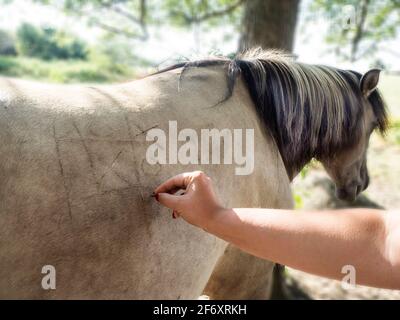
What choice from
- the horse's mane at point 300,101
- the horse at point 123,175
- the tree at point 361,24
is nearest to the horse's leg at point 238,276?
the horse at point 123,175

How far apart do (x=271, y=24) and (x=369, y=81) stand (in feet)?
4.54

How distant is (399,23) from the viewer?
10102 millimetres

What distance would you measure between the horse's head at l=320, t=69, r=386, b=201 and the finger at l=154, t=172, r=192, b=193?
1421 mm

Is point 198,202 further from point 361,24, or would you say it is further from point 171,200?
point 361,24

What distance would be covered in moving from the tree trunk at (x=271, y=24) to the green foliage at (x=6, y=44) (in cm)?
3482

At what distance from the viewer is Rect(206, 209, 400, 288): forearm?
1009 millimetres

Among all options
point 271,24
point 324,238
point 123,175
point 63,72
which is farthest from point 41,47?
point 324,238

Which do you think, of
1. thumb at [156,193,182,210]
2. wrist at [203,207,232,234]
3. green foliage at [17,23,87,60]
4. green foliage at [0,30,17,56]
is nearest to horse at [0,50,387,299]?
thumb at [156,193,182,210]

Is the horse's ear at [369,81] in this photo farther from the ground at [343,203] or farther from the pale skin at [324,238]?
the pale skin at [324,238]

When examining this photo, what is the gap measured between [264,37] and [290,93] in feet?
5.04

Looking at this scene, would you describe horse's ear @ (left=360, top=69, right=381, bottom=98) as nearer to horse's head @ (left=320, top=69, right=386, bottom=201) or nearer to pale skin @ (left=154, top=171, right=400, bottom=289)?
horse's head @ (left=320, top=69, right=386, bottom=201)

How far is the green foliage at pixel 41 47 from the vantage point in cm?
3366
